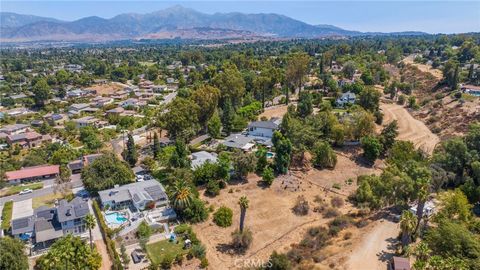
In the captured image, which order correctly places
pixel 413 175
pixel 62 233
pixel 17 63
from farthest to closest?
pixel 17 63 → pixel 413 175 → pixel 62 233

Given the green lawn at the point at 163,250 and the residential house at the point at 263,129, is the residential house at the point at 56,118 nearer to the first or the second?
the residential house at the point at 263,129

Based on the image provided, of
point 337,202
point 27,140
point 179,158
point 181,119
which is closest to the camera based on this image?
point 337,202

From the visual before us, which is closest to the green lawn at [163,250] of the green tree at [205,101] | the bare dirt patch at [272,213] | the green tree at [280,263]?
the bare dirt patch at [272,213]

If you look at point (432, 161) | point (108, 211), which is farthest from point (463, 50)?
point (108, 211)

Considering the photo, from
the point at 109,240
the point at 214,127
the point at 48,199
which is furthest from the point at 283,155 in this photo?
the point at 48,199

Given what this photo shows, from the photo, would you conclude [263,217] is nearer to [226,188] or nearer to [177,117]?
[226,188]

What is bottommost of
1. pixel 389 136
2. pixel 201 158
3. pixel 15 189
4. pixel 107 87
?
pixel 15 189

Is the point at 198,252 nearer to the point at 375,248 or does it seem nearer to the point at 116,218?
the point at 116,218
